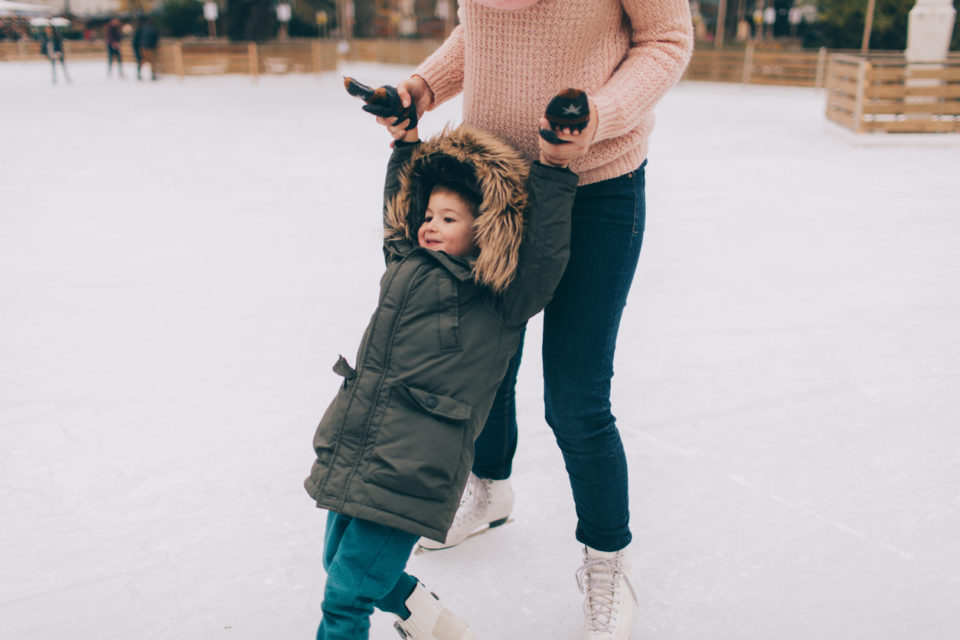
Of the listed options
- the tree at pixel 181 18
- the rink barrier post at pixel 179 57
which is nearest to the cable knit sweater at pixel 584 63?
the rink barrier post at pixel 179 57

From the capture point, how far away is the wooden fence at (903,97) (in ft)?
27.5

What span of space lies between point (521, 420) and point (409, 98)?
1.29 meters

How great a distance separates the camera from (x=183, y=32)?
26.1 m

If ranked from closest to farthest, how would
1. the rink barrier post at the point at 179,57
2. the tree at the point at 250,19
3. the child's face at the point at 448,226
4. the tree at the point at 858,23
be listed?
the child's face at the point at 448,226
the tree at the point at 858,23
the rink barrier post at the point at 179,57
the tree at the point at 250,19

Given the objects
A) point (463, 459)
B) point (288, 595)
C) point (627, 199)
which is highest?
point (627, 199)

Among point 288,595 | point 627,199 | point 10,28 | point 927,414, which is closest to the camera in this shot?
point 627,199

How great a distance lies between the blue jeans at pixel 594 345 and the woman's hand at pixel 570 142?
20cm

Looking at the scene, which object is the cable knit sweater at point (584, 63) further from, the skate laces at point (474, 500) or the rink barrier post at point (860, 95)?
the rink barrier post at point (860, 95)

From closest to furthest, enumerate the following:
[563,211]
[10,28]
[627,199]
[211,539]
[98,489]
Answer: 1. [563,211]
2. [627,199]
3. [211,539]
4. [98,489]
5. [10,28]

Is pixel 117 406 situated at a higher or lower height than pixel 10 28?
lower

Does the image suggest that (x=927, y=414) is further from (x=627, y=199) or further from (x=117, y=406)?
(x=117, y=406)

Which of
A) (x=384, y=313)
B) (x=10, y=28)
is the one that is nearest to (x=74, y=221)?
(x=384, y=313)

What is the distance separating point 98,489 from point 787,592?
1.66 meters

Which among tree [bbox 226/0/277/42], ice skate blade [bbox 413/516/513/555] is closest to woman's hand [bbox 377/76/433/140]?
ice skate blade [bbox 413/516/513/555]
